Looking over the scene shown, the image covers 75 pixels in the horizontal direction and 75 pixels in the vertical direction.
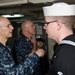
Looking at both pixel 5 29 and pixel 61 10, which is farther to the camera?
pixel 5 29

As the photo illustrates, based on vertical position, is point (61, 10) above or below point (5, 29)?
above

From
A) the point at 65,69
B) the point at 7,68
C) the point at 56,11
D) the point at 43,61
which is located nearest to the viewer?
the point at 65,69

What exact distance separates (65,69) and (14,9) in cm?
339

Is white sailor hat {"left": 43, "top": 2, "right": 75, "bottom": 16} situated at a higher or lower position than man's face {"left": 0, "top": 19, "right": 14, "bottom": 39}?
higher

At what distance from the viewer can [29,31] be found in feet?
10.6

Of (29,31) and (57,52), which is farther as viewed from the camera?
(29,31)

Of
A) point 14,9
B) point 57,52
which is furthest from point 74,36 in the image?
point 14,9

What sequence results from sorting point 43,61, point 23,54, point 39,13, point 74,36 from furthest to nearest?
point 39,13 < point 43,61 < point 23,54 < point 74,36

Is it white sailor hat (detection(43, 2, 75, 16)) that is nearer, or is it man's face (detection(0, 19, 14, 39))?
white sailor hat (detection(43, 2, 75, 16))

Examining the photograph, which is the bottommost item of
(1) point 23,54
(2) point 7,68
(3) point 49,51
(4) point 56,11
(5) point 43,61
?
(3) point 49,51

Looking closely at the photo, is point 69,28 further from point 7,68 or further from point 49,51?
point 49,51

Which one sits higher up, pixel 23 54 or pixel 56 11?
pixel 56 11

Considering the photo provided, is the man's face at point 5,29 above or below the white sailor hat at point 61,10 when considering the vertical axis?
below

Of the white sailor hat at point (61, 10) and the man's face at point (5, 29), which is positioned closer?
the white sailor hat at point (61, 10)
